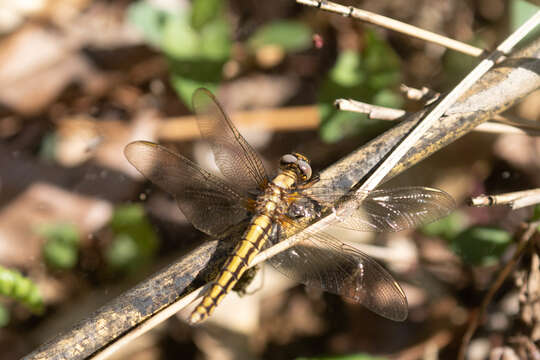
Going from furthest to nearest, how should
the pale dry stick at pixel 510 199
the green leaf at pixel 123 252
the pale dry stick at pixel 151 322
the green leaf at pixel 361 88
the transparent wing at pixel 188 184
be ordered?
the green leaf at pixel 123 252 < the green leaf at pixel 361 88 < the transparent wing at pixel 188 184 < the pale dry stick at pixel 510 199 < the pale dry stick at pixel 151 322

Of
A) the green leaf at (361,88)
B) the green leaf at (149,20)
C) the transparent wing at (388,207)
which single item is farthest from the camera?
the green leaf at (149,20)

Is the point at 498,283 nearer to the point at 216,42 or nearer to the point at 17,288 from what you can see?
the point at 216,42

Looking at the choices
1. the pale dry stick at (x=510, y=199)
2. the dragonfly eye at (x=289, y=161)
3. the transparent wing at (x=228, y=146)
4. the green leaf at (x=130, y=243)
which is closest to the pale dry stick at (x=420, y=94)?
the pale dry stick at (x=510, y=199)

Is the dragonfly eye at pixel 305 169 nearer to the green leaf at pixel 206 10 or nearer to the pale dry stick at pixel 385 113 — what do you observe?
the pale dry stick at pixel 385 113

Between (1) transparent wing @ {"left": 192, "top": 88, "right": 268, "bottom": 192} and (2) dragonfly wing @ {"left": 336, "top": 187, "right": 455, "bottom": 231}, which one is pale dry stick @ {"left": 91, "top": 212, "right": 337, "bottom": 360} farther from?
(1) transparent wing @ {"left": 192, "top": 88, "right": 268, "bottom": 192}

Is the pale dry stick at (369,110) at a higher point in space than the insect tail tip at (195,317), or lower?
higher

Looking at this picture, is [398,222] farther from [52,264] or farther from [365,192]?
[52,264]

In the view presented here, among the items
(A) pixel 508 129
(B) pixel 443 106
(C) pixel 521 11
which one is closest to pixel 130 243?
(B) pixel 443 106

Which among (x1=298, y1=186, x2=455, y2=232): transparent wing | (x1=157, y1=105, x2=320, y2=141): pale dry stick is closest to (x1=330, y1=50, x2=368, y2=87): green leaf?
(x1=157, y1=105, x2=320, y2=141): pale dry stick

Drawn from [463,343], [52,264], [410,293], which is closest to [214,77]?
[52,264]
